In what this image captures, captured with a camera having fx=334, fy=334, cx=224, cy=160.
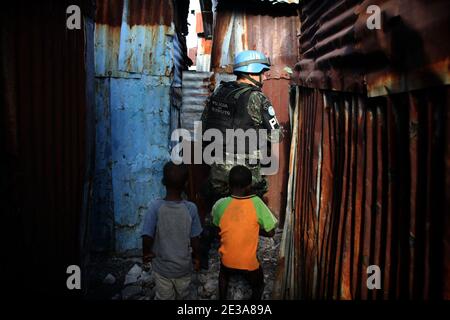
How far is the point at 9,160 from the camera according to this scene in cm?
212

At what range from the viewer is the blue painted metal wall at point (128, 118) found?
4.59 meters

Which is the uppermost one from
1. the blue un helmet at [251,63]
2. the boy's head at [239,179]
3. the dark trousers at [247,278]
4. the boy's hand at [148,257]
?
the blue un helmet at [251,63]

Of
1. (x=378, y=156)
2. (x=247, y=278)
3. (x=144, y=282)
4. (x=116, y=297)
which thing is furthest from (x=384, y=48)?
(x=144, y=282)

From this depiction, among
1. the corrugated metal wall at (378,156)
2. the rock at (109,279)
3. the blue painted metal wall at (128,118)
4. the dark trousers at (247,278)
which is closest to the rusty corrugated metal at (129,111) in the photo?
the blue painted metal wall at (128,118)

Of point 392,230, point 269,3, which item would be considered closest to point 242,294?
point 392,230

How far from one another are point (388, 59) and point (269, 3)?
492 centimetres

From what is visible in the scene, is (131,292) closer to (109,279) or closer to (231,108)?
(109,279)

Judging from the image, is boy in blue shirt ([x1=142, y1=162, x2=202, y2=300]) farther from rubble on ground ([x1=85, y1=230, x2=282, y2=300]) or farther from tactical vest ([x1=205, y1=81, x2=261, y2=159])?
tactical vest ([x1=205, y1=81, x2=261, y2=159])

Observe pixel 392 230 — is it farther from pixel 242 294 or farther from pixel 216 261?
pixel 216 261

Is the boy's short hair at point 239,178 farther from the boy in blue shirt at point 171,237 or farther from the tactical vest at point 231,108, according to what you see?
the tactical vest at point 231,108

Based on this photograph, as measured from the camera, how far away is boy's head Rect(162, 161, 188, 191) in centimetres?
262

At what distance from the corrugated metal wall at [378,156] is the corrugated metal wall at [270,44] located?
9.63 feet

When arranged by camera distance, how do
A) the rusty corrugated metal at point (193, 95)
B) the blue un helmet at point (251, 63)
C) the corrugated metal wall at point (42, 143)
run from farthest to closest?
the rusty corrugated metal at point (193, 95) < the blue un helmet at point (251, 63) < the corrugated metal wall at point (42, 143)
